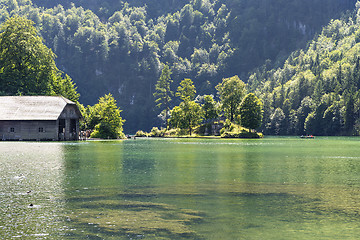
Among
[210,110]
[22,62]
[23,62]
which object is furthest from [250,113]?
[22,62]

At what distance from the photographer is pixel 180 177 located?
1253 inches

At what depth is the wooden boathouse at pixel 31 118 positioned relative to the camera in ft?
320

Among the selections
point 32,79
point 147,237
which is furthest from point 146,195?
point 32,79

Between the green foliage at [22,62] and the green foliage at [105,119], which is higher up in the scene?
the green foliage at [22,62]

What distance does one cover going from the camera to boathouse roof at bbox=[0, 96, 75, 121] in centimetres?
9724

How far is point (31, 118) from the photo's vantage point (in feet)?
318

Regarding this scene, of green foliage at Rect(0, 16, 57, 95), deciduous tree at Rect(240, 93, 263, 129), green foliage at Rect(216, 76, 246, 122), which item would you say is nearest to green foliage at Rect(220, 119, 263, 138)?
deciduous tree at Rect(240, 93, 263, 129)

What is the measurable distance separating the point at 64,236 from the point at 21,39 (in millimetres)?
109905

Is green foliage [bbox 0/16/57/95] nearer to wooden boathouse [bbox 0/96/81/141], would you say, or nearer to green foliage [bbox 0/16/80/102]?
green foliage [bbox 0/16/80/102]

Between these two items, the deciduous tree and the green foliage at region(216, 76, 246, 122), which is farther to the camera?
the green foliage at region(216, 76, 246, 122)

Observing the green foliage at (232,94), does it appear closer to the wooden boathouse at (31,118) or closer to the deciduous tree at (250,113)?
the deciduous tree at (250,113)

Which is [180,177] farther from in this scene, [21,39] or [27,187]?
[21,39]

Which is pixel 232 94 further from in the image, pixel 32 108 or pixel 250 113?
pixel 32 108

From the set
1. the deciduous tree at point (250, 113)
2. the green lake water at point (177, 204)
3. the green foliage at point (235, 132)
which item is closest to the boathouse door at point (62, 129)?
the green foliage at point (235, 132)
